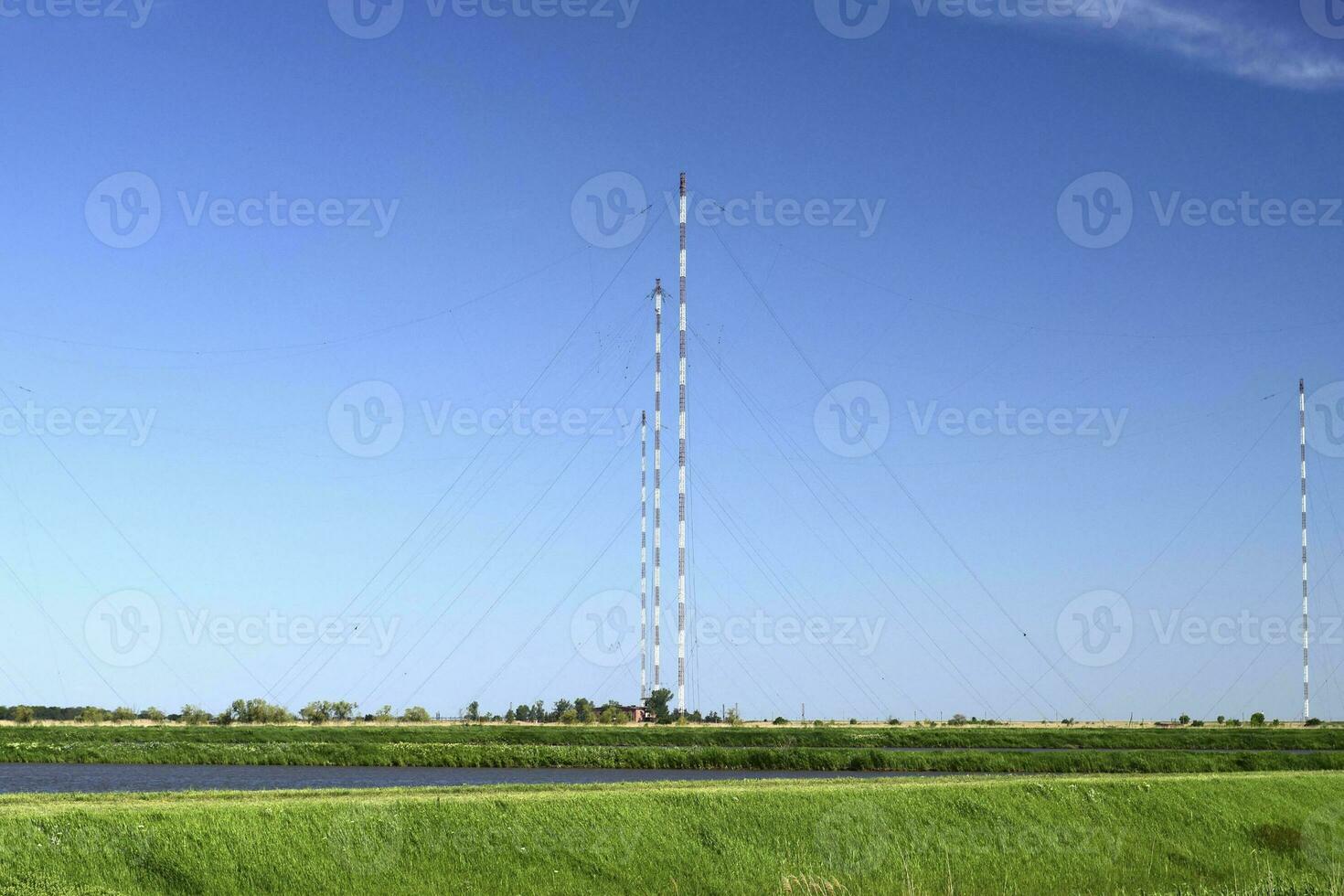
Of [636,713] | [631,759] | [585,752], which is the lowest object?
[631,759]

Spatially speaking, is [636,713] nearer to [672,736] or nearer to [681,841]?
[672,736]

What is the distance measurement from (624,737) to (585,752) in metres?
16.8

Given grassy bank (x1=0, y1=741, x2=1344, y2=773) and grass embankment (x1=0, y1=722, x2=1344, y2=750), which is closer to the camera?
grassy bank (x1=0, y1=741, x2=1344, y2=773)

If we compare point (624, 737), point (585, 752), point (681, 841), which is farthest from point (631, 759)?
point (681, 841)

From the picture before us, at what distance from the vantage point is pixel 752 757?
249ft

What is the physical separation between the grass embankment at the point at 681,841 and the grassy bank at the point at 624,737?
36163 millimetres

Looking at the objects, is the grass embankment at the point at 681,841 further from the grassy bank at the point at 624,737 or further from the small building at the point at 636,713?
the small building at the point at 636,713

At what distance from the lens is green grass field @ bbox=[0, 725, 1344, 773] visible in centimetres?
7294

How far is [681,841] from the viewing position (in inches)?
1606

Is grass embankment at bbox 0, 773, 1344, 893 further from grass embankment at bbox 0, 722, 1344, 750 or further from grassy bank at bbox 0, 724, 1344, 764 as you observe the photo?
grass embankment at bbox 0, 722, 1344, 750

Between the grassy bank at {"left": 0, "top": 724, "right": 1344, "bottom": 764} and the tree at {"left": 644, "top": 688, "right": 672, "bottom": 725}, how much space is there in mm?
1687

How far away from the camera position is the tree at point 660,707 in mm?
98719

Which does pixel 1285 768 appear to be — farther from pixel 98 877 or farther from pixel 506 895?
pixel 98 877

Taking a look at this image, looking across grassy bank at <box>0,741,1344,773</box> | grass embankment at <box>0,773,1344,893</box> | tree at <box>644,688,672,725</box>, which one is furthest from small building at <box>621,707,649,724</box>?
grass embankment at <box>0,773,1344,893</box>
